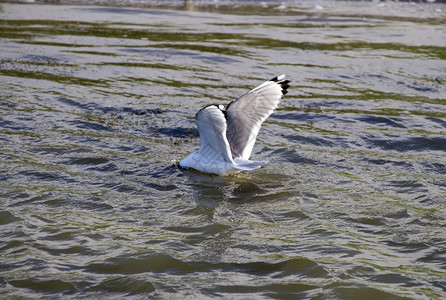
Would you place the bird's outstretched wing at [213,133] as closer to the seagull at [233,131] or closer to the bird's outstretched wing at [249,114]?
the seagull at [233,131]

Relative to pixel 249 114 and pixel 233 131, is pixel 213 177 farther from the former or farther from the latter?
pixel 249 114

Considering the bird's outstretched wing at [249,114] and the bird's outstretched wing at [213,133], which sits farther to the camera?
the bird's outstretched wing at [249,114]

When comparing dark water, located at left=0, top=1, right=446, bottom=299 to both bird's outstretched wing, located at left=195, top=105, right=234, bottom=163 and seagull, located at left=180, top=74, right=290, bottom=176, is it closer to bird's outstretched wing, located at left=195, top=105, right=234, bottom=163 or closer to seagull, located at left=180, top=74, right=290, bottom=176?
seagull, located at left=180, top=74, right=290, bottom=176

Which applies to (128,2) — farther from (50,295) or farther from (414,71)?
(50,295)

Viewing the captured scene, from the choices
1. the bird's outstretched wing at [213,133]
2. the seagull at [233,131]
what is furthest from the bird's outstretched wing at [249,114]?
the bird's outstretched wing at [213,133]

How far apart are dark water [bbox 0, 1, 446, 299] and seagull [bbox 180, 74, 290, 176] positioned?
0.29m

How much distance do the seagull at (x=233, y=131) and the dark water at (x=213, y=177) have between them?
0.95 ft

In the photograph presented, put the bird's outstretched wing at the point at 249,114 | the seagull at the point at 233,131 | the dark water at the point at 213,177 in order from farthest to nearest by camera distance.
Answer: the bird's outstretched wing at the point at 249,114 < the seagull at the point at 233,131 < the dark water at the point at 213,177

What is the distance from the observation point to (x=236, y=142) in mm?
7871

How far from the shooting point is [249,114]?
26.6 ft

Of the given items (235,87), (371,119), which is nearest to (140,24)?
(235,87)

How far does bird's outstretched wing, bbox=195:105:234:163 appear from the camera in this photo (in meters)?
6.56

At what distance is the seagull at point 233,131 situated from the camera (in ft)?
22.3

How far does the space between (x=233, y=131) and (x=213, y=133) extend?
1.02 metres
